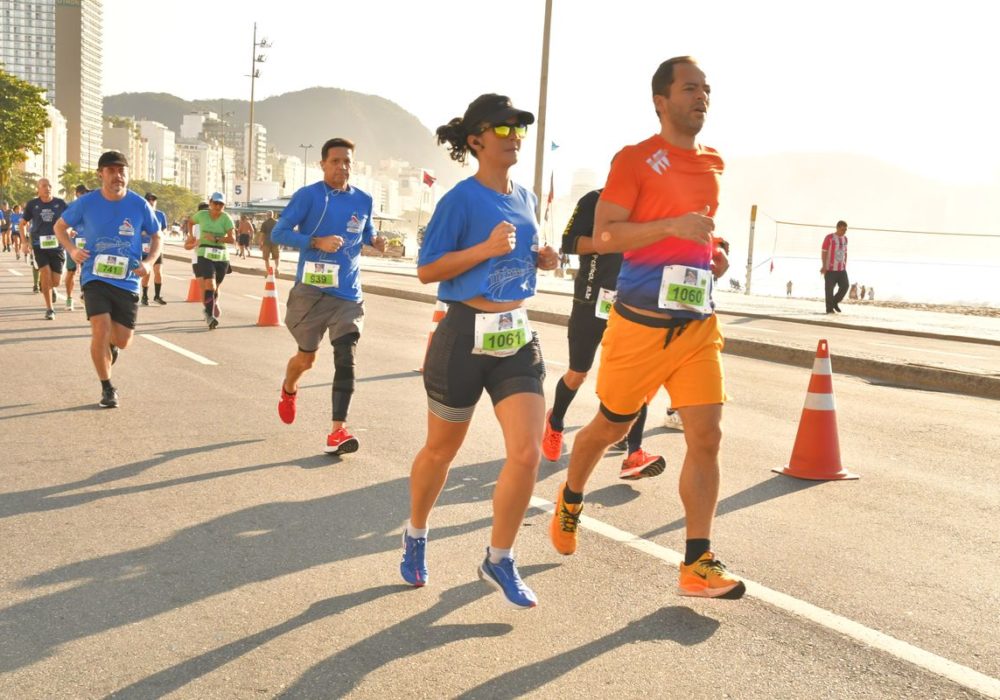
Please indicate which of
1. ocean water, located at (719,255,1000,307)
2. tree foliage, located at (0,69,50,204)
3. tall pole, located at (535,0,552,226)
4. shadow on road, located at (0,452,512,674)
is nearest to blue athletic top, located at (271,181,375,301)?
shadow on road, located at (0,452,512,674)

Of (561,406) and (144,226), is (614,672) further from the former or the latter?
(144,226)

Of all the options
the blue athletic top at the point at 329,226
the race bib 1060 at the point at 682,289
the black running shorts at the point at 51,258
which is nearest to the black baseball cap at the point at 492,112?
the race bib 1060 at the point at 682,289

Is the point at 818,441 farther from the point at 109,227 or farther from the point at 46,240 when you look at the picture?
the point at 46,240

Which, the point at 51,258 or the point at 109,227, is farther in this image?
the point at 51,258

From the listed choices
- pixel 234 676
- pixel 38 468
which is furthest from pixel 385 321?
pixel 234 676

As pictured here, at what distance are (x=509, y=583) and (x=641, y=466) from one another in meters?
2.35

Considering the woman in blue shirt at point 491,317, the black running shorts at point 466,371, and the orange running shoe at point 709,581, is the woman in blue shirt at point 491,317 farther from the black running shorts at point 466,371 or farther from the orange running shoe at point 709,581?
the orange running shoe at point 709,581

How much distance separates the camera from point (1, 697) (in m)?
2.97

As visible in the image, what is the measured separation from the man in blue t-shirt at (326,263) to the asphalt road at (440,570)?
640mm

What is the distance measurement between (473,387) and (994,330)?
56.1ft

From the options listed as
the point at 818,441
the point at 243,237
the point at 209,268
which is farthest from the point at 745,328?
the point at 243,237

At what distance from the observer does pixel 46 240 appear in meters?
15.2

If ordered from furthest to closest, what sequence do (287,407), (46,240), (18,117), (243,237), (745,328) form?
(18,117)
(243,237)
(745,328)
(46,240)
(287,407)

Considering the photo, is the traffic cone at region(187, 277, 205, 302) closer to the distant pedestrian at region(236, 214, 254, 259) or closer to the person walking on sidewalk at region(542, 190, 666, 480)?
the person walking on sidewalk at region(542, 190, 666, 480)
